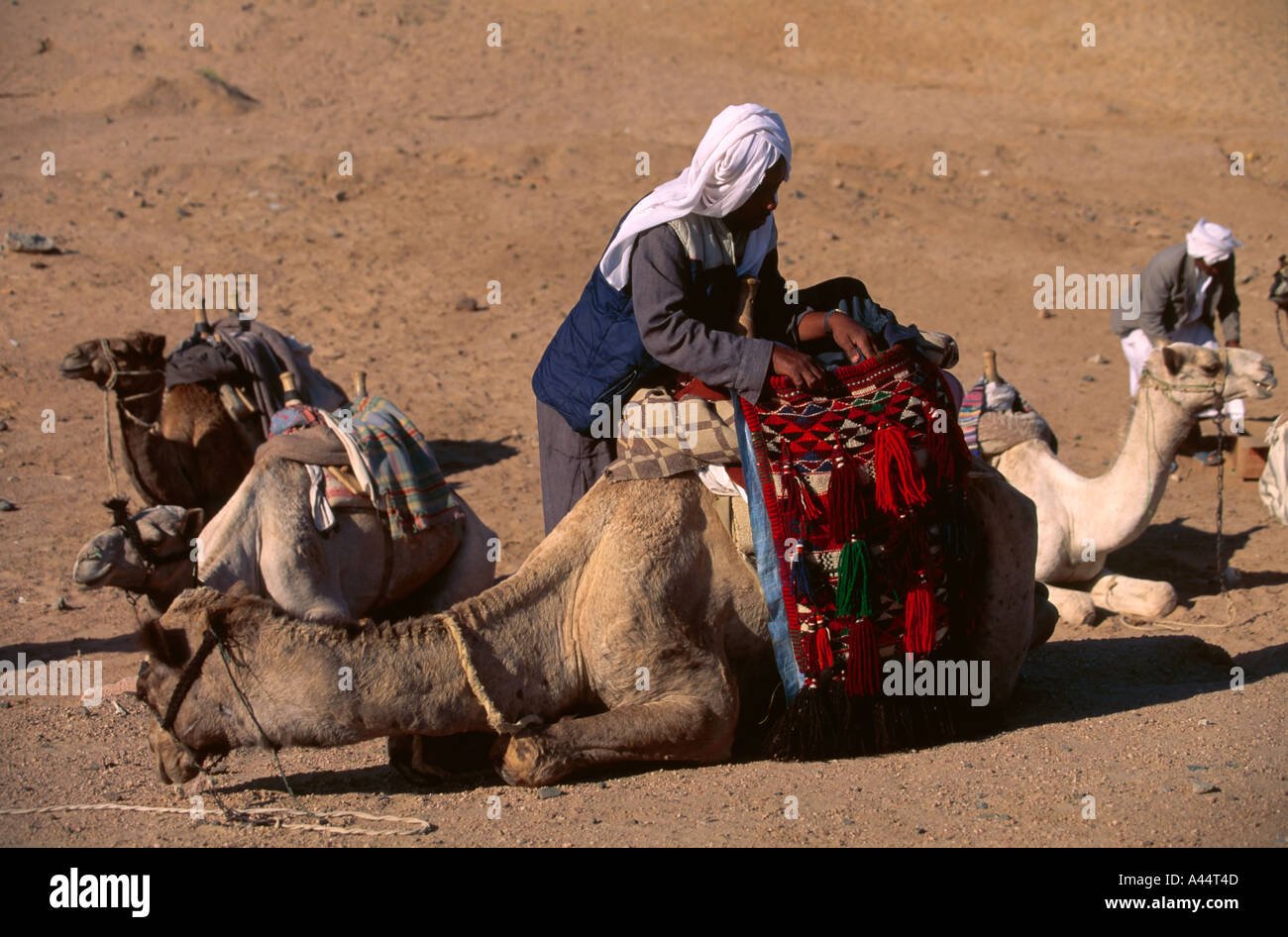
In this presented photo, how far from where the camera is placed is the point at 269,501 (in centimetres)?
568

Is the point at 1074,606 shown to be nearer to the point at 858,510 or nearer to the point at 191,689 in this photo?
the point at 858,510

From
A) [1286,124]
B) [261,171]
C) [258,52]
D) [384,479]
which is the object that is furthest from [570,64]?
[384,479]

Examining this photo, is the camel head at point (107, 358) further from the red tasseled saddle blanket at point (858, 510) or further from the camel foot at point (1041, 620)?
the camel foot at point (1041, 620)

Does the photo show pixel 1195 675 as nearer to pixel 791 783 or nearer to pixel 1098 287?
pixel 791 783

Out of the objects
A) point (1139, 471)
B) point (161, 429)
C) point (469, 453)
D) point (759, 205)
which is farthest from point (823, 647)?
point (469, 453)

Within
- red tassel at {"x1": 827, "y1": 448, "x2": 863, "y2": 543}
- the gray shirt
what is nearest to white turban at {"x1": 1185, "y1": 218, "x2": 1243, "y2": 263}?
the gray shirt

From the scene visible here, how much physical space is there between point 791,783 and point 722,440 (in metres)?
1.16

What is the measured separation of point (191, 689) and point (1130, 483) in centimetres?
543

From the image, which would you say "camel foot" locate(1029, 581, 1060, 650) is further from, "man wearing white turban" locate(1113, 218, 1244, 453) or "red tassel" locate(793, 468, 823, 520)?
"man wearing white turban" locate(1113, 218, 1244, 453)

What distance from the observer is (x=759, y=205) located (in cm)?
465

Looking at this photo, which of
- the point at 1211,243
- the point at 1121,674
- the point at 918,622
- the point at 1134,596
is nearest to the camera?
the point at 918,622

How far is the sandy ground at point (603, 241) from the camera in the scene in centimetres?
435

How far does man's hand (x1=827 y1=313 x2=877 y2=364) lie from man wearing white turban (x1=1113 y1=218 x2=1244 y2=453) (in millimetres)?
6371

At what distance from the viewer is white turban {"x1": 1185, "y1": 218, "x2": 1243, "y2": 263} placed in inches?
403
